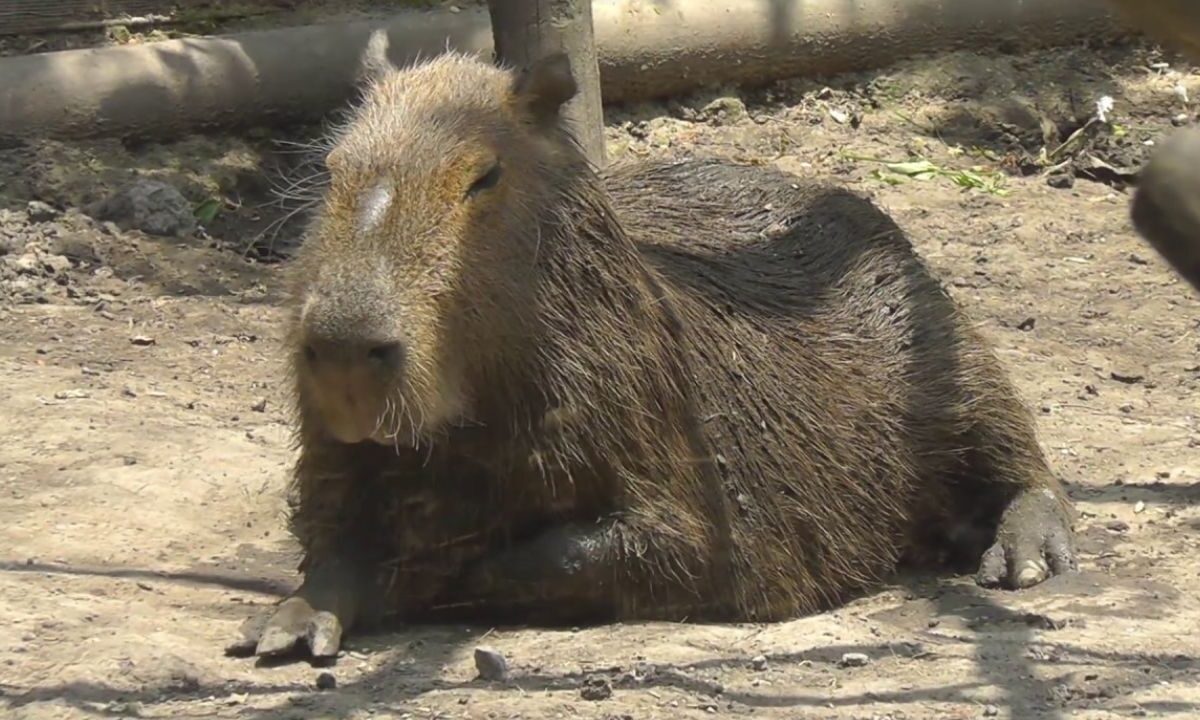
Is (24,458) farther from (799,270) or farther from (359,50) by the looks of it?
(359,50)

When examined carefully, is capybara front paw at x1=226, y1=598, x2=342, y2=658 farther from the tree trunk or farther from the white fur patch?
the tree trunk

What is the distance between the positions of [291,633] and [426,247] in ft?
3.01

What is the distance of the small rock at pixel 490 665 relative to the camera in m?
3.84

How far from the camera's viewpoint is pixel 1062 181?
8984 millimetres

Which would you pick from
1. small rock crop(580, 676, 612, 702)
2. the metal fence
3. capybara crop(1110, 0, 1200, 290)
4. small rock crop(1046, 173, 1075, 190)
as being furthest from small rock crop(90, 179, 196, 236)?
capybara crop(1110, 0, 1200, 290)

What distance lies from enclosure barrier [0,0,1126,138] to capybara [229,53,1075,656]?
2.79 metres

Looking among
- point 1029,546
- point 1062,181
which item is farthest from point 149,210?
point 1062,181

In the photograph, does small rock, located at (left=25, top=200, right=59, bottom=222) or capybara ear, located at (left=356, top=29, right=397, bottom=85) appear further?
small rock, located at (left=25, top=200, right=59, bottom=222)

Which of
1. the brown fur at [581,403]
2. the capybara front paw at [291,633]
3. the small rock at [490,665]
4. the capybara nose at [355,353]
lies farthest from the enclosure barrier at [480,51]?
the small rock at [490,665]

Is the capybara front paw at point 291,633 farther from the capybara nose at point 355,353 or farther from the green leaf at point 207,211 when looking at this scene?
the green leaf at point 207,211

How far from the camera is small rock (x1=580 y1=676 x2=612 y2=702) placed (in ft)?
12.0

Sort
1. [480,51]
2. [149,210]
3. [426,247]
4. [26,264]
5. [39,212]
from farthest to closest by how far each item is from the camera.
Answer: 1. [149,210]
2. [39,212]
3. [480,51]
4. [26,264]
5. [426,247]

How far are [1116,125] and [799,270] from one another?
4546mm

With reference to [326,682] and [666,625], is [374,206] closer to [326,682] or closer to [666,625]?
[326,682]
